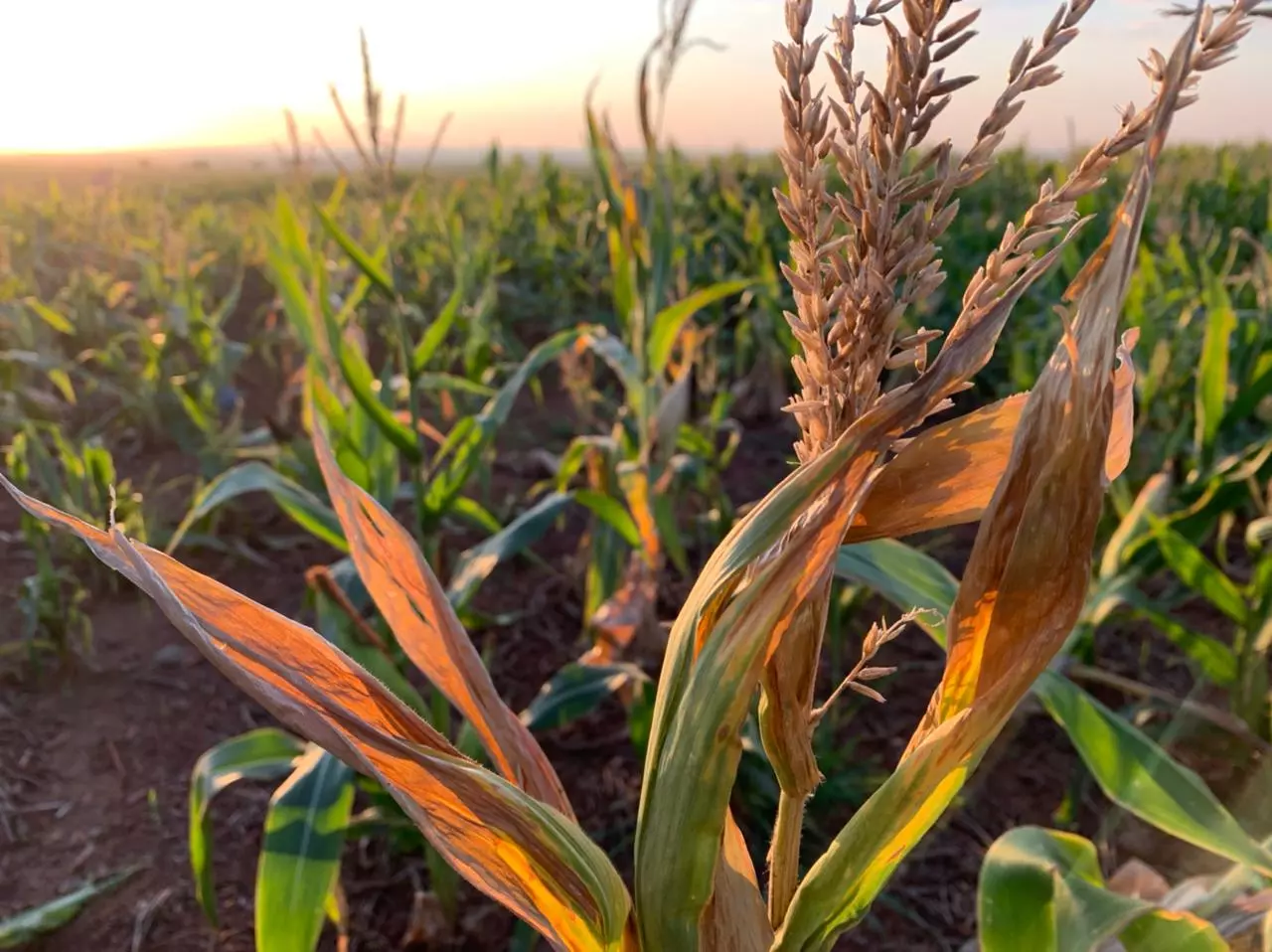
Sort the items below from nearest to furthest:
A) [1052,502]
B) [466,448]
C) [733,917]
Result: [1052,502] → [733,917] → [466,448]

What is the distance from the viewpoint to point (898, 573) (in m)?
0.97

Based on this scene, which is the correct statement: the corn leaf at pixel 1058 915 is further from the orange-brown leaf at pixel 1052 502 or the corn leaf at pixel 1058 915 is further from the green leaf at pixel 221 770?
the green leaf at pixel 221 770

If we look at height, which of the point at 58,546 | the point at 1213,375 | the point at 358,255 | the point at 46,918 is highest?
the point at 358,255

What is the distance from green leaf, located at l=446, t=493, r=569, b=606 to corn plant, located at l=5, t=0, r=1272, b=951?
82 centimetres

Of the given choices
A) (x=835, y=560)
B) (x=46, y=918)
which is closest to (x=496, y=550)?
(x=46, y=918)

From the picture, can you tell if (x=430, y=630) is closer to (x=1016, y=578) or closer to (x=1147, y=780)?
(x=1016, y=578)

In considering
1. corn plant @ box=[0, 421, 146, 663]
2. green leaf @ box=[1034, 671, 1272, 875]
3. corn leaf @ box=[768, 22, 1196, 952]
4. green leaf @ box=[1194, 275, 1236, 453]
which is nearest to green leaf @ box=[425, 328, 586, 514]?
corn plant @ box=[0, 421, 146, 663]

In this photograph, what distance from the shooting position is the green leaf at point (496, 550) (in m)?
1.40

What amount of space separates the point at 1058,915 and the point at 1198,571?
37.5 inches

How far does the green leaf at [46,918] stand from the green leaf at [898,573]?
121 centimetres

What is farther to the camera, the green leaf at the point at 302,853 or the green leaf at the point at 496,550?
the green leaf at the point at 496,550

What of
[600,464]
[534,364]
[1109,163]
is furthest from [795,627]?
[600,464]

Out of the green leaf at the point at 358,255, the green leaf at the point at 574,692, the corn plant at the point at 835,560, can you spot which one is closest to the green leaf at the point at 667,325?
the green leaf at the point at 358,255

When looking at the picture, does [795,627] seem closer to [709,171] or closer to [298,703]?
[298,703]
